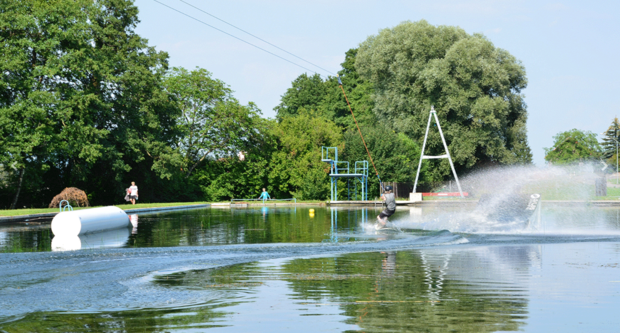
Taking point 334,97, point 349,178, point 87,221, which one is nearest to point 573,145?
point 334,97

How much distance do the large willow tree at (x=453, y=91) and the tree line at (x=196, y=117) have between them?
0.13m

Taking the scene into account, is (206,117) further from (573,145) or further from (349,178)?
(573,145)

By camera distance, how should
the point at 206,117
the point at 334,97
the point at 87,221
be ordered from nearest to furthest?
1. the point at 87,221
2. the point at 206,117
3. the point at 334,97

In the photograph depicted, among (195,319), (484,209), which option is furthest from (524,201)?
(195,319)

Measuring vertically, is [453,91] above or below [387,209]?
above

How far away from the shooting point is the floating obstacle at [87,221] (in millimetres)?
18969

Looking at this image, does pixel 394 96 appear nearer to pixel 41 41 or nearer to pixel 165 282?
pixel 41 41

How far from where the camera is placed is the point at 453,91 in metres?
57.7

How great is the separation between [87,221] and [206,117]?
37733mm

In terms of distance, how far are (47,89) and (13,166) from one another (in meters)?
6.55

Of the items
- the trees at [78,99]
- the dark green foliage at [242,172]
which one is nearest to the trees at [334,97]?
the dark green foliage at [242,172]

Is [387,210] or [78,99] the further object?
[78,99]

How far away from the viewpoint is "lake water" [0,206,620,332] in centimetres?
697

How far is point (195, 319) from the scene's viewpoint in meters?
7.08
